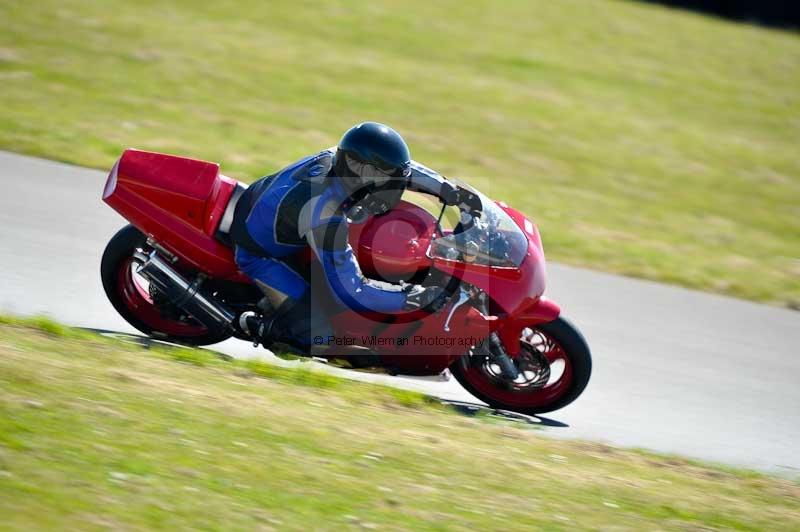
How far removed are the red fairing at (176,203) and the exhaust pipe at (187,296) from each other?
132mm

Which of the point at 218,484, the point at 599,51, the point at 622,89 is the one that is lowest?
the point at 218,484

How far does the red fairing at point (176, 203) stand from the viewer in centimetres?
557

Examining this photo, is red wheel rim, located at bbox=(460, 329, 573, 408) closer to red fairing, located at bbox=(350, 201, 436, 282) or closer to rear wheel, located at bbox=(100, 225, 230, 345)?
red fairing, located at bbox=(350, 201, 436, 282)

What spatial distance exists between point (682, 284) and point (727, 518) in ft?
15.0

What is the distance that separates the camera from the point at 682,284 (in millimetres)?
8766

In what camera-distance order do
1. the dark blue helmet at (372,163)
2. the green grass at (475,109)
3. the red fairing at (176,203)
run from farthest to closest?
the green grass at (475,109)
the red fairing at (176,203)
the dark blue helmet at (372,163)

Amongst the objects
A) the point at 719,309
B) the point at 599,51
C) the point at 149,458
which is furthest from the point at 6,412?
the point at 599,51

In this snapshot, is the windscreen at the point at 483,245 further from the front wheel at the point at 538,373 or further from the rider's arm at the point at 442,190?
the front wheel at the point at 538,373

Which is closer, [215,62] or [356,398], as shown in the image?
[356,398]

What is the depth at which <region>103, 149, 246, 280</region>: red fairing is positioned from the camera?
5.57 meters

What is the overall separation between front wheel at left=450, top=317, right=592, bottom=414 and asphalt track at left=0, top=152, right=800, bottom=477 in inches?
7.0

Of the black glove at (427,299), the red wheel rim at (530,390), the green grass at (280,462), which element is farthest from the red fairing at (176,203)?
the red wheel rim at (530,390)

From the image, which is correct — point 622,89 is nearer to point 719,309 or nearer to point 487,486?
point 719,309

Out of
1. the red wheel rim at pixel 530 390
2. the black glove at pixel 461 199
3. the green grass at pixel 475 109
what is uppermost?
the green grass at pixel 475 109
